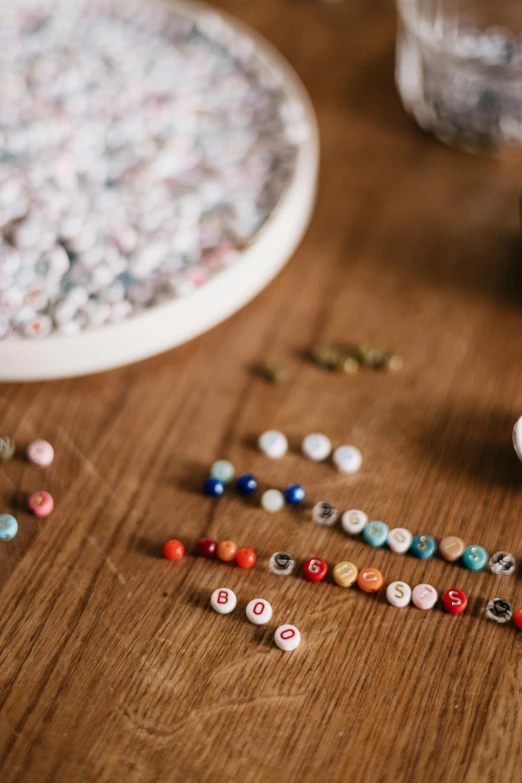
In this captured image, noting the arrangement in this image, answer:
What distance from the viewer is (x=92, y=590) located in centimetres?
64

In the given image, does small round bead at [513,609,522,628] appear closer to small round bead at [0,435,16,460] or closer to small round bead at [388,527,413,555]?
small round bead at [388,527,413,555]

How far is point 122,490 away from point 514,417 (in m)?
0.39

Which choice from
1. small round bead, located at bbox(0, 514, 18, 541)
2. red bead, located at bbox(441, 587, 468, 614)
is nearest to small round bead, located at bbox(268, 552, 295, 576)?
red bead, located at bbox(441, 587, 468, 614)

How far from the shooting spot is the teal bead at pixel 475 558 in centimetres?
64

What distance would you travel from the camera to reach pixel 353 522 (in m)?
0.66

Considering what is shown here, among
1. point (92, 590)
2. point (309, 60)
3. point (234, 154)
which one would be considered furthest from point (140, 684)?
point (309, 60)

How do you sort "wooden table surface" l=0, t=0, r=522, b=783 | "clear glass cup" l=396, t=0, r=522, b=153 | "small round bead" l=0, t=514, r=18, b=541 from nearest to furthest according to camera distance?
"wooden table surface" l=0, t=0, r=522, b=783 → "small round bead" l=0, t=514, r=18, b=541 → "clear glass cup" l=396, t=0, r=522, b=153

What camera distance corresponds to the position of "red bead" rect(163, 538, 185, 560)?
2.12 ft

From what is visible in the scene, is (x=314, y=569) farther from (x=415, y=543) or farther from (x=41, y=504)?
(x=41, y=504)

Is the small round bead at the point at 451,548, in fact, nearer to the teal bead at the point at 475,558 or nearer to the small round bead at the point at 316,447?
the teal bead at the point at 475,558

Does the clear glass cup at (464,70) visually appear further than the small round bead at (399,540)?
Yes

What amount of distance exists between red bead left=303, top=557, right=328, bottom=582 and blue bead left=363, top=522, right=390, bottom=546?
0.15 ft

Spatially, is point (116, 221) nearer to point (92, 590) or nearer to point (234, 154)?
point (234, 154)

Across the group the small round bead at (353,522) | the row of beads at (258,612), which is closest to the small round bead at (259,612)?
the row of beads at (258,612)
